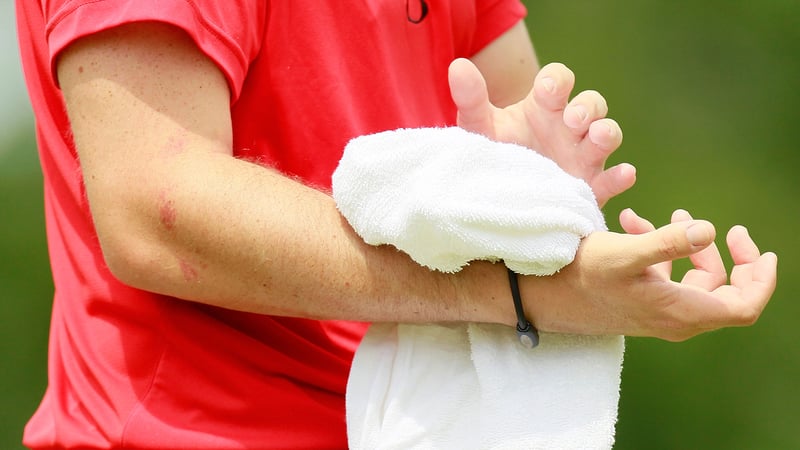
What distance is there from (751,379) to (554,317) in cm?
216

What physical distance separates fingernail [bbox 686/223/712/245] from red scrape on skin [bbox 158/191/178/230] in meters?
0.45

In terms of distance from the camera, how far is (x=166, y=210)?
95 centimetres

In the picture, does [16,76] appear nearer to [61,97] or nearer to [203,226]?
[61,97]

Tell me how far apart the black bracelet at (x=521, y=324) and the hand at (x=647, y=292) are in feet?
0.03

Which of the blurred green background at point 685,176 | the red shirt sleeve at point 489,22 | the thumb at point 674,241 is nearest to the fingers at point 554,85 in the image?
the thumb at point 674,241

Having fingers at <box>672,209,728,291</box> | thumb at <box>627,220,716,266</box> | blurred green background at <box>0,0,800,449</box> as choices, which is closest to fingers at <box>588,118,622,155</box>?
fingers at <box>672,209,728,291</box>

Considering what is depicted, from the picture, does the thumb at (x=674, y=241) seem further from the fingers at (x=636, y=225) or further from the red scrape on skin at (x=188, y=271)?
the red scrape on skin at (x=188, y=271)

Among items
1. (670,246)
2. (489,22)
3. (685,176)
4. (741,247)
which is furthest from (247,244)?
(685,176)

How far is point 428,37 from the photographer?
1.35 m

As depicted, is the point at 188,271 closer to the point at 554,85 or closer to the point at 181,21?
the point at 181,21

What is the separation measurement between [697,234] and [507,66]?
79cm

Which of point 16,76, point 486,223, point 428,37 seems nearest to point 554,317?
point 486,223

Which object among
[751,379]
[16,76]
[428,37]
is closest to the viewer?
[428,37]

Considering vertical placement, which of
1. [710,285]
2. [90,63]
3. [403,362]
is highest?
[90,63]
